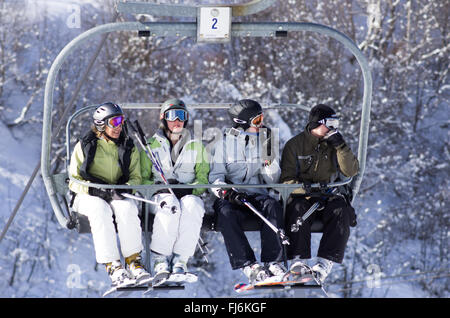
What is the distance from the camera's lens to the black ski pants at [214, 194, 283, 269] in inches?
235

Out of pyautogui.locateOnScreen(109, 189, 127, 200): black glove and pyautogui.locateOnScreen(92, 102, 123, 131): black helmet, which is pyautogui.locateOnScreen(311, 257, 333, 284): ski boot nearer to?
pyautogui.locateOnScreen(109, 189, 127, 200): black glove

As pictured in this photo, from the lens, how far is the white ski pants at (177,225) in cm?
595

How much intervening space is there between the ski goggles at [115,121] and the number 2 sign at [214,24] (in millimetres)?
942

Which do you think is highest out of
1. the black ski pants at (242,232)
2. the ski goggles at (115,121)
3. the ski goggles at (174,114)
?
the ski goggles at (174,114)

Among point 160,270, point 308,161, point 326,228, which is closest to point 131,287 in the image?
point 160,270

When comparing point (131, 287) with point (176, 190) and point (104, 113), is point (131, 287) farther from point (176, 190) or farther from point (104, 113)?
point (104, 113)

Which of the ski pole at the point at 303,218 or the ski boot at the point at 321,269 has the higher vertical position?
the ski pole at the point at 303,218

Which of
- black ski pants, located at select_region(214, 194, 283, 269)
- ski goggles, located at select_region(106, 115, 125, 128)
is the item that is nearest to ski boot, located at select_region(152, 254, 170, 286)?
black ski pants, located at select_region(214, 194, 283, 269)

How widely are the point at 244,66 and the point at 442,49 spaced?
190 inches

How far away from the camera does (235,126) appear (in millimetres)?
6344

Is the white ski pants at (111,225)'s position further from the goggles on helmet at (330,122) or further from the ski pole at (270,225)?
the goggles on helmet at (330,122)

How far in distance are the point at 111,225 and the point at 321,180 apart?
1.64 metres

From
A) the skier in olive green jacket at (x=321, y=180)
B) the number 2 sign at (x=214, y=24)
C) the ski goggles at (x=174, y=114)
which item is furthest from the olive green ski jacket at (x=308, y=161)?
the number 2 sign at (x=214, y=24)
